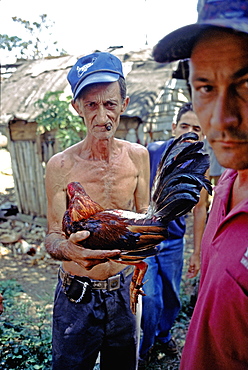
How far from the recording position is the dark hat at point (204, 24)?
808mm

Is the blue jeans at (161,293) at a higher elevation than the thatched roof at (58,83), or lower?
lower

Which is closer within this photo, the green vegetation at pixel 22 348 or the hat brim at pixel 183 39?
the hat brim at pixel 183 39

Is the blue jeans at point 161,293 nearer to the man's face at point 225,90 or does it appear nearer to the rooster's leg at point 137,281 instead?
the rooster's leg at point 137,281

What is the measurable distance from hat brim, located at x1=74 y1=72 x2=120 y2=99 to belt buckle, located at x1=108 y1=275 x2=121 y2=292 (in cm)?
128

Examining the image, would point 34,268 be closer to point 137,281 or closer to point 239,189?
point 137,281

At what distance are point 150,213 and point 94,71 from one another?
0.99 metres

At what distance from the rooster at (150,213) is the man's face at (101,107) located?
397 millimetres

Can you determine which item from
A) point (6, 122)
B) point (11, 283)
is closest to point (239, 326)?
point (11, 283)

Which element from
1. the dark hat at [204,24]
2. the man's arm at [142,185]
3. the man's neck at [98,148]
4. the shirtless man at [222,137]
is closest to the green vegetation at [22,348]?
the man's arm at [142,185]

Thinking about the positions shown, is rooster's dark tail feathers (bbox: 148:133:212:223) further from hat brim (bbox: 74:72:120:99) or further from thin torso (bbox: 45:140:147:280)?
hat brim (bbox: 74:72:120:99)

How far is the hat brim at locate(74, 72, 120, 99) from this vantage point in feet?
6.63

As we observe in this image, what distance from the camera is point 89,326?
218 cm

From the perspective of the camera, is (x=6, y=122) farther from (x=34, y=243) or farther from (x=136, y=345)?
(x=136, y=345)

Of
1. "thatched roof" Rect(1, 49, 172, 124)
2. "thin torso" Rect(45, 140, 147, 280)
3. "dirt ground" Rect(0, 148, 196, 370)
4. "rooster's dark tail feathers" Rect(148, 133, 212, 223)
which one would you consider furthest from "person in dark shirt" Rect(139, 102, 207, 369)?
"thatched roof" Rect(1, 49, 172, 124)
